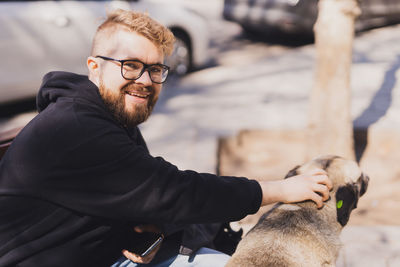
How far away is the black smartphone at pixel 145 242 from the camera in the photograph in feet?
6.93

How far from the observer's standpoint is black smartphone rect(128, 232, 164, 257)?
211cm

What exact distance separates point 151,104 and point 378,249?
2.01 m

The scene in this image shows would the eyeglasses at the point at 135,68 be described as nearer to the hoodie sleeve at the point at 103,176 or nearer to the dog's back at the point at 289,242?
the hoodie sleeve at the point at 103,176

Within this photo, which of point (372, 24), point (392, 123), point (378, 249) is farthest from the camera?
A: point (372, 24)

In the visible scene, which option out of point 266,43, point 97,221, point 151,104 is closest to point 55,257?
point 97,221

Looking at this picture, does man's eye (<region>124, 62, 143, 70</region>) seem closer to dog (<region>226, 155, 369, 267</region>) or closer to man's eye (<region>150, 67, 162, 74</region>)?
man's eye (<region>150, 67, 162, 74</region>)

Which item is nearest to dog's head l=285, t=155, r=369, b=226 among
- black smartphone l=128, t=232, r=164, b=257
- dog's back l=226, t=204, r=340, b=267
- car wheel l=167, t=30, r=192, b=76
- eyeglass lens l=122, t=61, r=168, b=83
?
dog's back l=226, t=204, r=340, b=267

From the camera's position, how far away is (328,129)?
469 centimetres

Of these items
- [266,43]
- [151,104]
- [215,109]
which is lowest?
[266,43]

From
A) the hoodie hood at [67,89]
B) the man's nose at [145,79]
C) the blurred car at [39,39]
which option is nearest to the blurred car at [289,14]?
the blurred car at [39,39]

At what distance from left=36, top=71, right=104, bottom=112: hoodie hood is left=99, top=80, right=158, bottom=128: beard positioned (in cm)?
10

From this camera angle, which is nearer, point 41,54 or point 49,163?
point 49,163

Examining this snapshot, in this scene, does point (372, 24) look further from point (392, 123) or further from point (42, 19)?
point (42, 19)

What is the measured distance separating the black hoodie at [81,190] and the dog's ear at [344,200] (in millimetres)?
664
